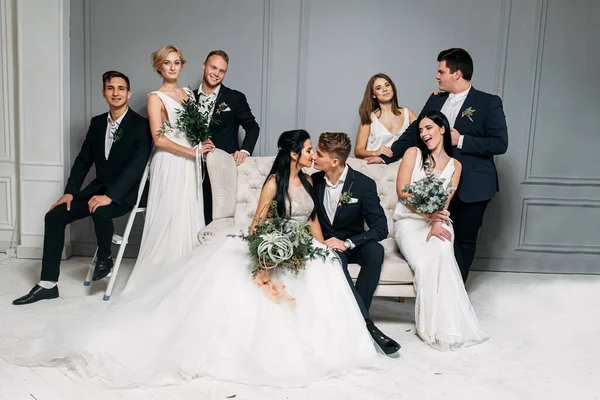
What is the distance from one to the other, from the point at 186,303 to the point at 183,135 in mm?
1655

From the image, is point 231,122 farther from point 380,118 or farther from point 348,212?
point 348,212

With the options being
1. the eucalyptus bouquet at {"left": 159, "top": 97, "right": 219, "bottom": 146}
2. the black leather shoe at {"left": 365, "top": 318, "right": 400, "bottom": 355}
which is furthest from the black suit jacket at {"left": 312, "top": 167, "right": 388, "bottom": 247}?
the eucalyptus bouquet at {"left": 159, "top": 97, "right": 219, "bottom": 146}

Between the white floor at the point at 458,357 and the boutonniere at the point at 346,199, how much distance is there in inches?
37.8

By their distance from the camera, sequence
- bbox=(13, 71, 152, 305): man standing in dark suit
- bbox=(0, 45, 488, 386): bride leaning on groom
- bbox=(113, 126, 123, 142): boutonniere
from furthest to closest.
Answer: bbox=(113, 126, 123, 142): boutonniere → bbox=(13, 71, 152, 305): man standing in dark suit → bbox=(0, 45, 488, 386): bride leaning on groom

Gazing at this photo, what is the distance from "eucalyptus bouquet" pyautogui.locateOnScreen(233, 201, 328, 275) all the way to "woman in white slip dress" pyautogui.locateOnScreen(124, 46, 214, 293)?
1.06m

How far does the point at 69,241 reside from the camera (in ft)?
20.9

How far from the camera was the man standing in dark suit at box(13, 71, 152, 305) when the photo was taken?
16.5 ft

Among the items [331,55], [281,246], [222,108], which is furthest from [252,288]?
[331,55]

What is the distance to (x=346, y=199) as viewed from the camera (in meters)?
4.59

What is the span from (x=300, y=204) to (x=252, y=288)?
29.5 inches

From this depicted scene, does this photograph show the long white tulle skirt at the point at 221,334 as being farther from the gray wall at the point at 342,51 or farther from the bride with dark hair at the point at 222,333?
the gray wall at the point at 342,51

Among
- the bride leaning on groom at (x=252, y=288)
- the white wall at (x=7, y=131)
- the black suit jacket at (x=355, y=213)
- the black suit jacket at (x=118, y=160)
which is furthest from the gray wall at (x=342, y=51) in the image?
the black suit jacket at (x=355, y=213)

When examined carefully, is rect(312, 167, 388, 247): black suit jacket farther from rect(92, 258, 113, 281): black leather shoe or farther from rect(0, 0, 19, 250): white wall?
rect(0, 0, 19, 250): white wall

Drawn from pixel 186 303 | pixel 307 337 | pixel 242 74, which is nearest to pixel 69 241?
pixel 242 74
